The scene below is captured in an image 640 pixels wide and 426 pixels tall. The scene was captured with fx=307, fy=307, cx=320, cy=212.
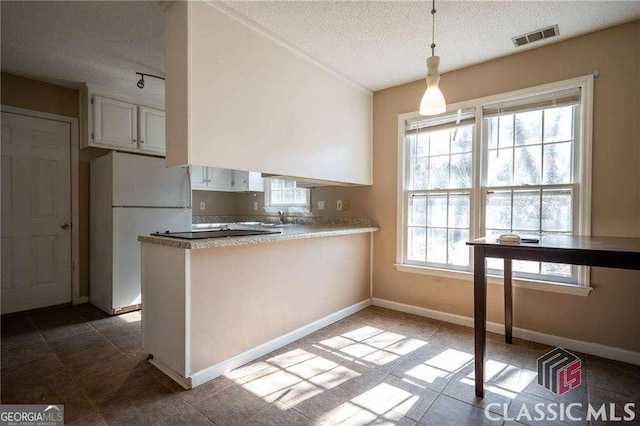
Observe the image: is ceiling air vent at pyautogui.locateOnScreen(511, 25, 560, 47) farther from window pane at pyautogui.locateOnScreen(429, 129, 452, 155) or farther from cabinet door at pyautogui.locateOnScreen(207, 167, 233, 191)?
cabinet door at pyautogui.locateOnScreen(207, 167, 233, 191)

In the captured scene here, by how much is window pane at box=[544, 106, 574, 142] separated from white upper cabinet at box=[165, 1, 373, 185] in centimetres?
176

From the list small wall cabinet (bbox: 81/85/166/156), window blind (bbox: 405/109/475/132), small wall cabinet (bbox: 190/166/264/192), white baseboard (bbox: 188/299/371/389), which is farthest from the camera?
small wall cabinet (bbox: 190/166/264/192)

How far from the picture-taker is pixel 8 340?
A: 254 centimetres

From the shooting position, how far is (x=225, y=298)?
6.84 feet

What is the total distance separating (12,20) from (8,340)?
251cm

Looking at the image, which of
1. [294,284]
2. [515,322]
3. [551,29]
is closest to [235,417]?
[294,284]

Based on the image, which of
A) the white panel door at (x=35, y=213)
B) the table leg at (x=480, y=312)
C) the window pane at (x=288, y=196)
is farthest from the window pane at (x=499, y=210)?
the white panel door at (x=35, y=213)

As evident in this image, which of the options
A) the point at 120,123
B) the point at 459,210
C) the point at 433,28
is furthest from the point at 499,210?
the point at 120,123

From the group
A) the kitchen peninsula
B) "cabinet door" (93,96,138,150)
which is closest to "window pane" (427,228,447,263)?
the kitchen peninsula

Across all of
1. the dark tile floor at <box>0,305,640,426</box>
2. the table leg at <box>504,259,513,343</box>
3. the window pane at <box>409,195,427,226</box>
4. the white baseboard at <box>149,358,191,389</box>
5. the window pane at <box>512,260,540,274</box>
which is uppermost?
the window pane at <box>409,195,427,226</box>

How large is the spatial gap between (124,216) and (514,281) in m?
3.84

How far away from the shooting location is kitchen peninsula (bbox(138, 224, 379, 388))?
1894 millimetres

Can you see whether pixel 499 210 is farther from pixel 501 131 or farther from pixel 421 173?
pixel 421 173

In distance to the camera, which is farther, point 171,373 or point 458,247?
point 458,247
